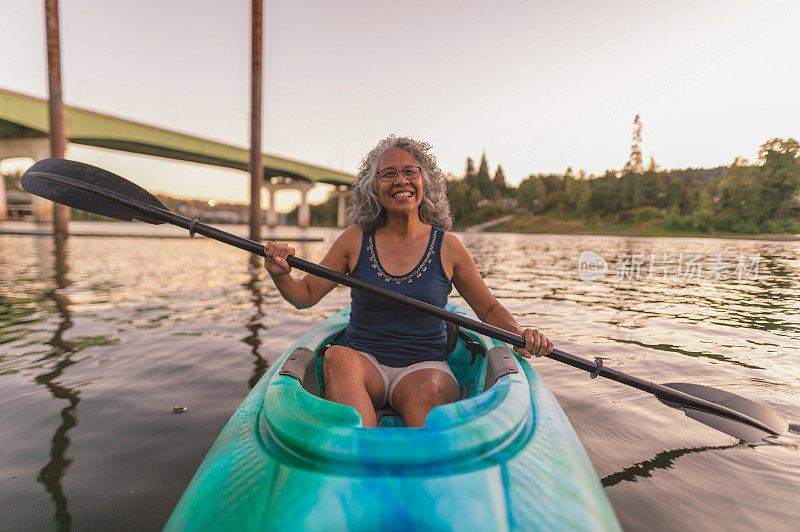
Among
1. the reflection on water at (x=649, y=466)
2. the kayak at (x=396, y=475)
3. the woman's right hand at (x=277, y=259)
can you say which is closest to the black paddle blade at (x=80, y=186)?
the woman's right hand at (x=277, y=259)

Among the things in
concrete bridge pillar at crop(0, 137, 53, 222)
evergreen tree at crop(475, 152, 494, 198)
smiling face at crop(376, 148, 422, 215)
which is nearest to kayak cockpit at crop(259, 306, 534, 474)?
smiling face at crop(376, 148, 422, 215)

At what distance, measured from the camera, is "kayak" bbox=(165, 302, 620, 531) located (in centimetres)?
112

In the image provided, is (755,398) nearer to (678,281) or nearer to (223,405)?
(223,405)

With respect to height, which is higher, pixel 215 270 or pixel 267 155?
pixel 267 155

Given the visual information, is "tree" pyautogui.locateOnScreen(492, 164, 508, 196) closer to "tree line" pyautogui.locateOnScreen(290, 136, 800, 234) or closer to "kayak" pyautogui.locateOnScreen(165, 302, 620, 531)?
"tree line" pyautogui.locateOnScreen(290, 136, 800, 234)

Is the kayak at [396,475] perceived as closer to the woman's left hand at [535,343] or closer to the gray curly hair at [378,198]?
the woman's left hand at [535,343]

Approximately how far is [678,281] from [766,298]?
2652 mm

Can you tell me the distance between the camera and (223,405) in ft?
9.81

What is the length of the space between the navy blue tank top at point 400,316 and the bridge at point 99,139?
102 feet

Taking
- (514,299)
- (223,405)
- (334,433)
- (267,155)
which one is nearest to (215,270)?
(514,299)

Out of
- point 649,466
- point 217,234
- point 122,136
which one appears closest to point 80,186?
point 217,234

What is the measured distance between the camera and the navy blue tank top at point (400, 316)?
2.20 meters

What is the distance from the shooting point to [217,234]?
237 cm

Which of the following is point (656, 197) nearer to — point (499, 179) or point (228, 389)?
point (499, 179)
